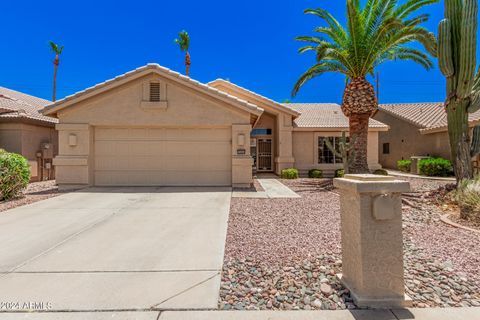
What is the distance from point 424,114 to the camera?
2091cm

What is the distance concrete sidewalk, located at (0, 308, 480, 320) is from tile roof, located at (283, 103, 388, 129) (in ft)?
47.2

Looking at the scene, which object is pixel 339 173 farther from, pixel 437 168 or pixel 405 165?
pixel 405 165

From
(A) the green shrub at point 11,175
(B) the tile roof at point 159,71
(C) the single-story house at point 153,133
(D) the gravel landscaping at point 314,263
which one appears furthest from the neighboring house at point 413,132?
(A) the green shrub at point 11,175

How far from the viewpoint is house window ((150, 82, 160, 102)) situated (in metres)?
10.9

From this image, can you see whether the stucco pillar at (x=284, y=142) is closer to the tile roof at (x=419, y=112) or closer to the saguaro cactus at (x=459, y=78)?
the saguaro cactus at (x=459, y=78)

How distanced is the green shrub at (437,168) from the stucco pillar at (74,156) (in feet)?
60.0

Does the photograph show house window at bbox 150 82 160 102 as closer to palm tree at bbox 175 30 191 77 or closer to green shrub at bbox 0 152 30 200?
green shrub at bbox 0 152 30 200

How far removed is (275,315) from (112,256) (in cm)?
283

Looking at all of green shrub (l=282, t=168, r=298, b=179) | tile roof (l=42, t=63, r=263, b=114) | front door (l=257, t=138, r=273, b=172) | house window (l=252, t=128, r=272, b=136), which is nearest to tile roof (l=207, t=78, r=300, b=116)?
house window (l=252, t=128, r=272, b=136)

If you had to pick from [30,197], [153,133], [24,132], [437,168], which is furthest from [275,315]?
[437,168]

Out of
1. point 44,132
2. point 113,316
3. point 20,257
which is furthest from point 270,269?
point 44,132

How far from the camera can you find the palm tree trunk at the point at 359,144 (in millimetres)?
11398

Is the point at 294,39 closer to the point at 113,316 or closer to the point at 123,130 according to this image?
the point at 123,130

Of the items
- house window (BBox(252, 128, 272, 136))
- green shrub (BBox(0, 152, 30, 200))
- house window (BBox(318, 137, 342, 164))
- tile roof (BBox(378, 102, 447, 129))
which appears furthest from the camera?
tile roof (BBox(378, 102, 447, 129))
